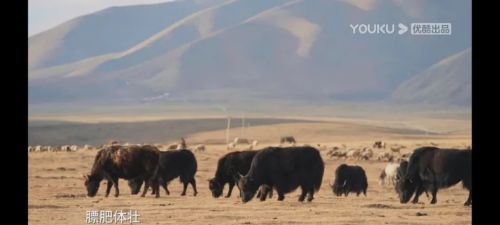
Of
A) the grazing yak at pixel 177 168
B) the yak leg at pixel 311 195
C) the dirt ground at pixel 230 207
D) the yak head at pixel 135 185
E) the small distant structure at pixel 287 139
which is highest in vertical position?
the small distant structure at pixel 287 139

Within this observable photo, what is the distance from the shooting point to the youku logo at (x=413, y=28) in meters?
19.2

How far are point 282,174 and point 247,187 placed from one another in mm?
739

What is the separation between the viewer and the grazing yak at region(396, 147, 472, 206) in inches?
803

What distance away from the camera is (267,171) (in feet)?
68.0

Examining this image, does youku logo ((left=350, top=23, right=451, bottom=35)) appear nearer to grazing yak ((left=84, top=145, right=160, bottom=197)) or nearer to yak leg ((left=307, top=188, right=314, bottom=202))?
yak leg ((left=307, top=188, right=314, bottom=202))

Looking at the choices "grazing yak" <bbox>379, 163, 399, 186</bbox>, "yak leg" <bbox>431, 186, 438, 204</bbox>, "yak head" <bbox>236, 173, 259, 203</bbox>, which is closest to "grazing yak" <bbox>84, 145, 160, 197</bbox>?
"yak head" <bbox>236, 173, 259, 203</bbox>

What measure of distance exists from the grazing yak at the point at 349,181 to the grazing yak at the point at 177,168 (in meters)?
3.29

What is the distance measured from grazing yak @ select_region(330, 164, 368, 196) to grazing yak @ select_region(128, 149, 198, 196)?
10.8ft

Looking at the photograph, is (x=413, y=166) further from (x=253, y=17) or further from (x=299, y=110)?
(x=299, y=110)

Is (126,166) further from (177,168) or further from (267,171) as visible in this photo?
(267,171)

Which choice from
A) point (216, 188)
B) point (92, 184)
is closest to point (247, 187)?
point (216, 188)

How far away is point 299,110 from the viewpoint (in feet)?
104

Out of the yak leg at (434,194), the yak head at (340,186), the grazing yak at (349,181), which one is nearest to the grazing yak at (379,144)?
the grazing yak at (349,181)

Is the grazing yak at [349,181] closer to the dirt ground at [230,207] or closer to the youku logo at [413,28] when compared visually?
the dirt ground at [230,207]
